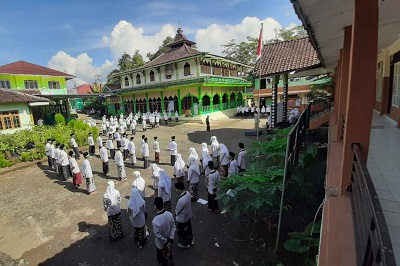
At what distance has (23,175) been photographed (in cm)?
1080

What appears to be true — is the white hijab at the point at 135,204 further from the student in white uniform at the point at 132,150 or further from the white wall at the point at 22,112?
the white wall at the point at 22,112

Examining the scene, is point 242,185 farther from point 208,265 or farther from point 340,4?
point 340,4

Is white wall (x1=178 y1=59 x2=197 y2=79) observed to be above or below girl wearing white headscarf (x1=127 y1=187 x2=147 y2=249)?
above

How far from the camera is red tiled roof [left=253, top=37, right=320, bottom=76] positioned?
12.2m

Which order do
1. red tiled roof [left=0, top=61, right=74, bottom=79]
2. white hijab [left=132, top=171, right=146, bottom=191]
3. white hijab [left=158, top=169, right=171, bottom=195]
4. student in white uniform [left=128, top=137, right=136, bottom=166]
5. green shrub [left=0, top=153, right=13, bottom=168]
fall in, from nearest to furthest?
white hijab [left=158, top=169, right=171, bottom=195]
white hijab [left=132, top=171, right=146, bottom=191]
student in white uniform [left=128, top=137, right=136, bottom=166]
green shrub [left=0, top=153, right=13, bottom=168]
red tiled roof [left=0, top=61, right=74, bottom=79]

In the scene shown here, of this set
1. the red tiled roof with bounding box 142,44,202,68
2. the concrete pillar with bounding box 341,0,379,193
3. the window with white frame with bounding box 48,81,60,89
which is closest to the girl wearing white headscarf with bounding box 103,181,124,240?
the concrete pillar with bounding box 341,0,379,193

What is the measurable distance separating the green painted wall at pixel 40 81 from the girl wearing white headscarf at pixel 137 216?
24747 mm

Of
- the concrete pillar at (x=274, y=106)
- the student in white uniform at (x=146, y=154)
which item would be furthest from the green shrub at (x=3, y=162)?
the concrete pillar at (x=274, y=106)

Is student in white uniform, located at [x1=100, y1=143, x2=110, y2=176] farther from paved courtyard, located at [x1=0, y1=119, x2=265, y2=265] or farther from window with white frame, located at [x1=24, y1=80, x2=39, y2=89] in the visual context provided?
window with white frame, located at [x1=24, y1=80, x2=39, y2=89]

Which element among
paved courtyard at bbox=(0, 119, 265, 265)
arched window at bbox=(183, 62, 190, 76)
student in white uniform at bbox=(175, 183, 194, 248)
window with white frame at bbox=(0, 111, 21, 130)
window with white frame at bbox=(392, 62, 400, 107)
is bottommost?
paved courtyard at bbox=(0, 119, 265, 265)

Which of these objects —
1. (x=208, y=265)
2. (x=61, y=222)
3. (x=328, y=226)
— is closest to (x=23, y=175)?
(x=61, y=222)

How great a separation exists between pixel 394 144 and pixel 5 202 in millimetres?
11966

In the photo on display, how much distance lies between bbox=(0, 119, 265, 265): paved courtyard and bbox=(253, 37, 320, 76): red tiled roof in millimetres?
7654

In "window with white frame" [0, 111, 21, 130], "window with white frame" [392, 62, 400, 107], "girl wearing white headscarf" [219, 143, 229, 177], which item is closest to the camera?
"window with white frame" [392, 62, 400, 107]
